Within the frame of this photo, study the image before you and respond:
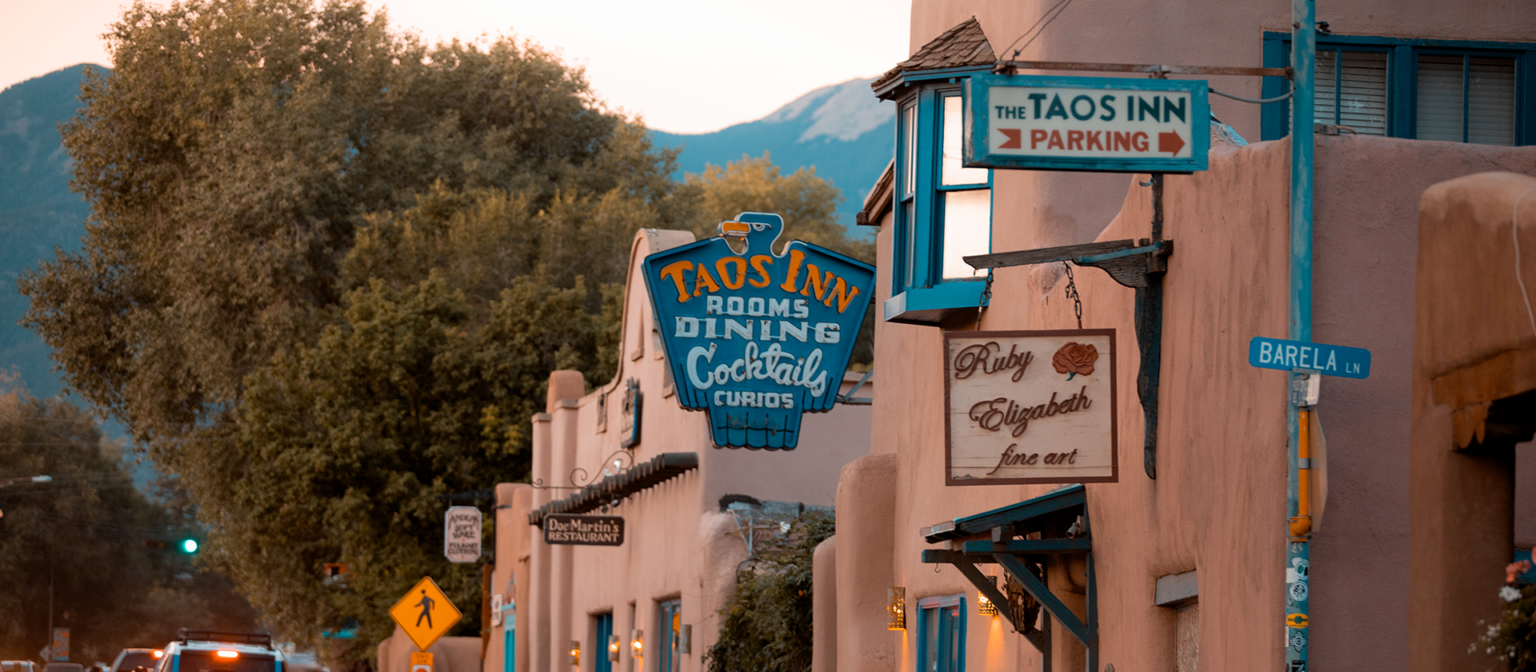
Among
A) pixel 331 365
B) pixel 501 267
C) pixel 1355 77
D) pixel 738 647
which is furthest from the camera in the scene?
pixel 501 267

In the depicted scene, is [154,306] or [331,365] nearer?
[331,365]

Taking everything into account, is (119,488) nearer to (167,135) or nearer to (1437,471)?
(167,135)

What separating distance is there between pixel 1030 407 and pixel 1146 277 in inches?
37.3

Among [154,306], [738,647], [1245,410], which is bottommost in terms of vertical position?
[738,647]

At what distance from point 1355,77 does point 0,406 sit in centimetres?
8261

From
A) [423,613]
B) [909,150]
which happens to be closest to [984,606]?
[909,150]

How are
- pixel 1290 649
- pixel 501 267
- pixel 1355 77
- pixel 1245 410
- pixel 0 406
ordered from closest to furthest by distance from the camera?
pixel 1290 649 < pixel 1245 410 < pixel 1355 77 < pixel 501 267 < pixel 0 406

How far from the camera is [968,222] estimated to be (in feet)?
44.2

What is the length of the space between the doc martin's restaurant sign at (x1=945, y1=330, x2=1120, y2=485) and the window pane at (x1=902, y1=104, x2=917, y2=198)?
151 inches

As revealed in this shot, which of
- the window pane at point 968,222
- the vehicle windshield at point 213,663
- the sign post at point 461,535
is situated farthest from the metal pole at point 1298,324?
the sign post at point 461,535

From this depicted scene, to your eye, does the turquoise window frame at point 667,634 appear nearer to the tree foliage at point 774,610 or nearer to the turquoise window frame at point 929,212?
the tree foliage at point 774,610

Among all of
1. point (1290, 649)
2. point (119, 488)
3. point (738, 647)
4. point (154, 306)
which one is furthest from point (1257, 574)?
point (119, 488)

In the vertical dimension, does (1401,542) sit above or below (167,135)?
below

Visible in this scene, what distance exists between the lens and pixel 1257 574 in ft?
25.8
